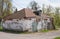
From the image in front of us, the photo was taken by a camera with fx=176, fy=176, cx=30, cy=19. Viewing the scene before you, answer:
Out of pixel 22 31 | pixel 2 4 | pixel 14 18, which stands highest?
pixel 2 4

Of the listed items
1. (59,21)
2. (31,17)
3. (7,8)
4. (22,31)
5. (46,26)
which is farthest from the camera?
(7,8)

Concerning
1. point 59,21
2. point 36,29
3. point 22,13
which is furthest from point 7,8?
point 36,29

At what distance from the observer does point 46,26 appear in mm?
41688

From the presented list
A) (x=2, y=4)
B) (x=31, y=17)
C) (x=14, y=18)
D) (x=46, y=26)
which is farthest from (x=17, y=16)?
(x=2, y=4)

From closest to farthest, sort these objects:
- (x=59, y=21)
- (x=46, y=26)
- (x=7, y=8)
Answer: (x=46, y=26) < (x=59, y=21) < (x=7, y=8)

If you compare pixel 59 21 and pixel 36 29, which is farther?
pixel 59 21

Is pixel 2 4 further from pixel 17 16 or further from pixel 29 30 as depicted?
pixel 29 30

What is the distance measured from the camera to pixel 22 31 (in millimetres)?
35000

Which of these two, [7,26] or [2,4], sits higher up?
[2,4]

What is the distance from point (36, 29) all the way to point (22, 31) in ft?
11.0

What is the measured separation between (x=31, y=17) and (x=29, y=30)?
3927 millimetres

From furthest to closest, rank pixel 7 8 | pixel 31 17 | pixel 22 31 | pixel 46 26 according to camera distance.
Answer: pixel 7 8 < pixel 46 26 < pixel 31 17 < pixel 22 31

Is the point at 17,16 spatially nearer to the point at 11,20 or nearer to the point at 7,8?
the point at 11,20

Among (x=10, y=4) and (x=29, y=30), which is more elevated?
(x=10, y=4)
